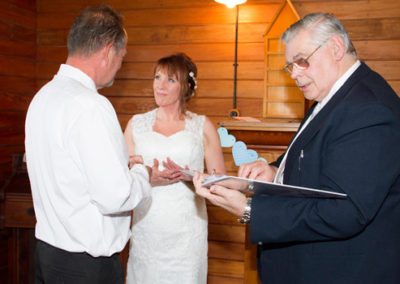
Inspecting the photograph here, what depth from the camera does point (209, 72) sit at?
323cm

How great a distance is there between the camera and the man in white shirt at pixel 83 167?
141 cm

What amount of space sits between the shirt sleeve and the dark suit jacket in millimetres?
446

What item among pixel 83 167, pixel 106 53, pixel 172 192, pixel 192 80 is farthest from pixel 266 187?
pixel 192 80

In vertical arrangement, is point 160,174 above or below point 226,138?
below

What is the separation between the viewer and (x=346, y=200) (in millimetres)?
1148

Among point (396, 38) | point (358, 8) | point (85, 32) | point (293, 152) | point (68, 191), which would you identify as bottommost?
point (68, 191)

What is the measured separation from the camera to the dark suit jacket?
3.74ft

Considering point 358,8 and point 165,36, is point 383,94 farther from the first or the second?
point 165,36

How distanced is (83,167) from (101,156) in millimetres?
78

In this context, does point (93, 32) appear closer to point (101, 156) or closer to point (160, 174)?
point (101, 156)

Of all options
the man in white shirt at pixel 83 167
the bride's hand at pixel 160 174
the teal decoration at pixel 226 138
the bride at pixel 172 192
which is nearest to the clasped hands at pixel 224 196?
the man in white shirt at pixel 83 167

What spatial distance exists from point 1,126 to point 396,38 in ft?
9.21

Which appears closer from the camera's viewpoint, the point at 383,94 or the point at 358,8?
the point at 383,94

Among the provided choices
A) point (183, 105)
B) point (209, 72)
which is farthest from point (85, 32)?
point (209, 72)
